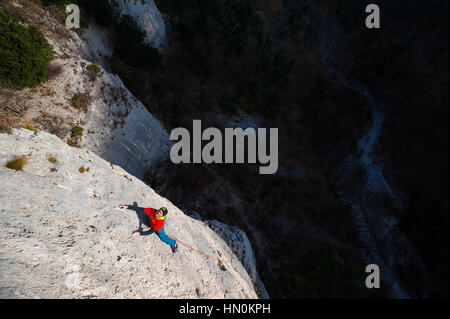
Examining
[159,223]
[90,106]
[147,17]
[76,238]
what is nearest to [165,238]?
[159,223]

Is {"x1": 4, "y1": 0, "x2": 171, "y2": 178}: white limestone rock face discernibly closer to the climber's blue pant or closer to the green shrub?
the green shrub

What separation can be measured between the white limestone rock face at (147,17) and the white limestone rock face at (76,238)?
636 inches

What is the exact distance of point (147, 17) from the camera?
18.9 m

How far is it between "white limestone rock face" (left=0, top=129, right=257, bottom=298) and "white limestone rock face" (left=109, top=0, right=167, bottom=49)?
1616 cm

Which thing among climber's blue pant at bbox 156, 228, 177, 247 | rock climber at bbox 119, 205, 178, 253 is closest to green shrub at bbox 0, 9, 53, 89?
rock climber at bbox 119, 205, 178, 253

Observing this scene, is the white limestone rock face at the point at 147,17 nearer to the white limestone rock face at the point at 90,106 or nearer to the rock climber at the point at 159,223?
the white limestone rock face at the point at 90,106

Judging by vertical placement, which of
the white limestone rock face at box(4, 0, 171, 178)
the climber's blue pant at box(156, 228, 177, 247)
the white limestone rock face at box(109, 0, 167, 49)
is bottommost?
the climber's blue pant at box(156, 228, 177, 247)

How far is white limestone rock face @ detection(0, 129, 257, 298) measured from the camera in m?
4.82

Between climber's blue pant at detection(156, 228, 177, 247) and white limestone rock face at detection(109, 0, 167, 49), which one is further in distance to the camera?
white limestone rock face at detection(109, 0, 167, 49)

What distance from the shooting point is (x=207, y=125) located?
22.8 metres

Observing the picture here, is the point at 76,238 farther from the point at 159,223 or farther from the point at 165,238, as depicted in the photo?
the point at 165,238

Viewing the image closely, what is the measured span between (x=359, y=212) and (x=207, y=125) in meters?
24.9

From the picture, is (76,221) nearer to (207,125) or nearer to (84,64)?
(84,64)
